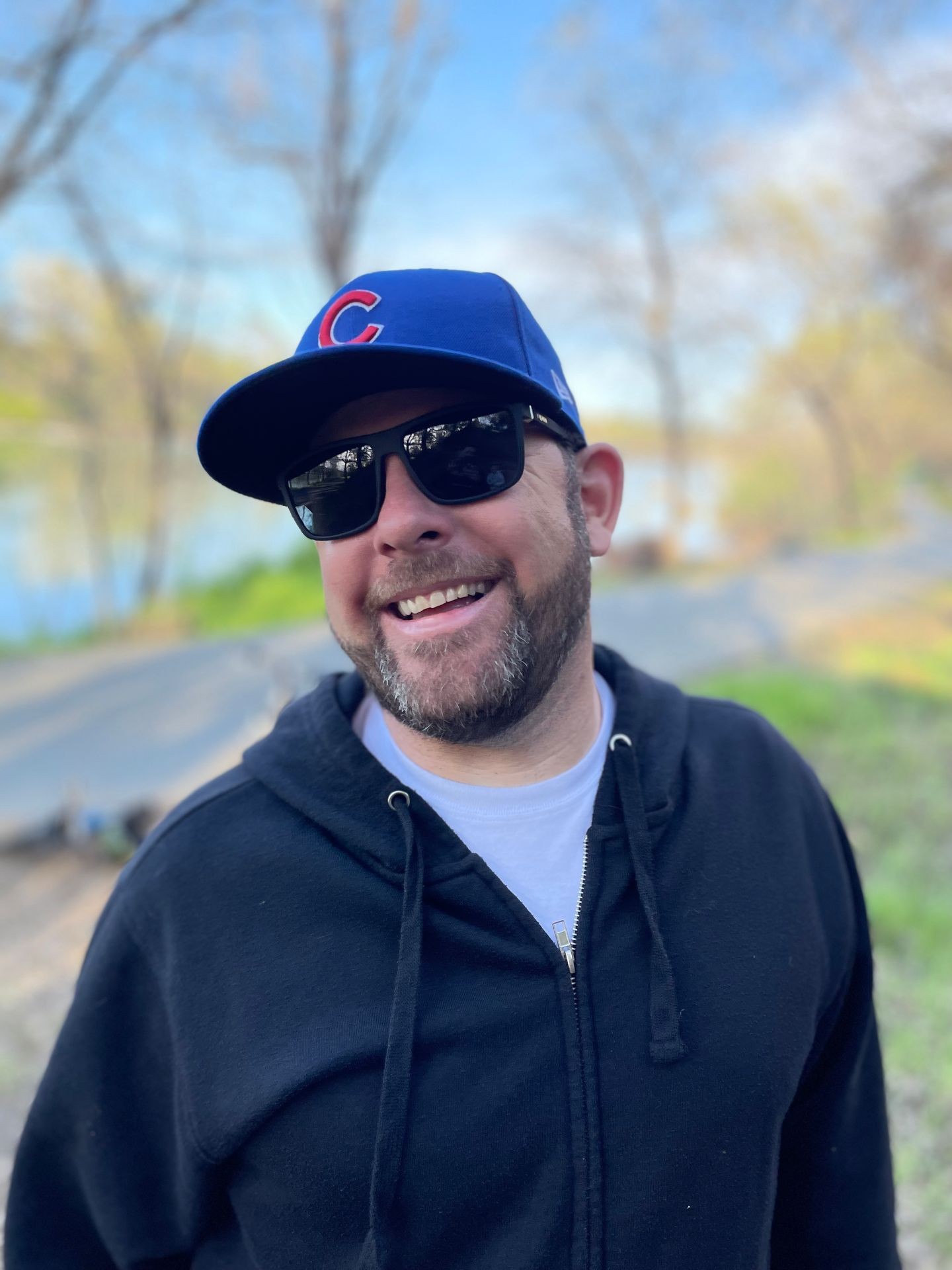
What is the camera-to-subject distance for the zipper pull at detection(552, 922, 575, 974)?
48.3 inches

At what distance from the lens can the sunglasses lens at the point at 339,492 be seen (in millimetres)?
1293

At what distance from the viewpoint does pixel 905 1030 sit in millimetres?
3246

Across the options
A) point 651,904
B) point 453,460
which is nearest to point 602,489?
point 453,460

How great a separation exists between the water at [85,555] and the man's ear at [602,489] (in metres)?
8.46

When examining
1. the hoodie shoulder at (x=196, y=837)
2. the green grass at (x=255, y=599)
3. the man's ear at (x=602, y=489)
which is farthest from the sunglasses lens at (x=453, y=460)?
the green grass at (x=255, y=599)

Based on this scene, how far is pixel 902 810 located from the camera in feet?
15.9

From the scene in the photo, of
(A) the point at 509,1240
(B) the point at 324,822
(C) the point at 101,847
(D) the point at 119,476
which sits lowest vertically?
(C) the point at 101,847

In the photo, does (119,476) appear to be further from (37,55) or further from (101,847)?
(101,847)

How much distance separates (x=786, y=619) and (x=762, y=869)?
26.7ft

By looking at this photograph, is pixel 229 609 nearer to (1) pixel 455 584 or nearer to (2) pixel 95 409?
(2) pixel 95 409

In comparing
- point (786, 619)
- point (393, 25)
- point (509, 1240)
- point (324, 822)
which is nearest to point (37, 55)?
point (393, 25)

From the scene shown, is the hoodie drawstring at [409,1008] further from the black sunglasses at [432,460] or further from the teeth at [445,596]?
the black sunglasses at [432,460]

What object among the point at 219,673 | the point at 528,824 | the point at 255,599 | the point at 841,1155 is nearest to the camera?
the point at 528,824

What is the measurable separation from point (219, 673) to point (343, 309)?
22.0ft
